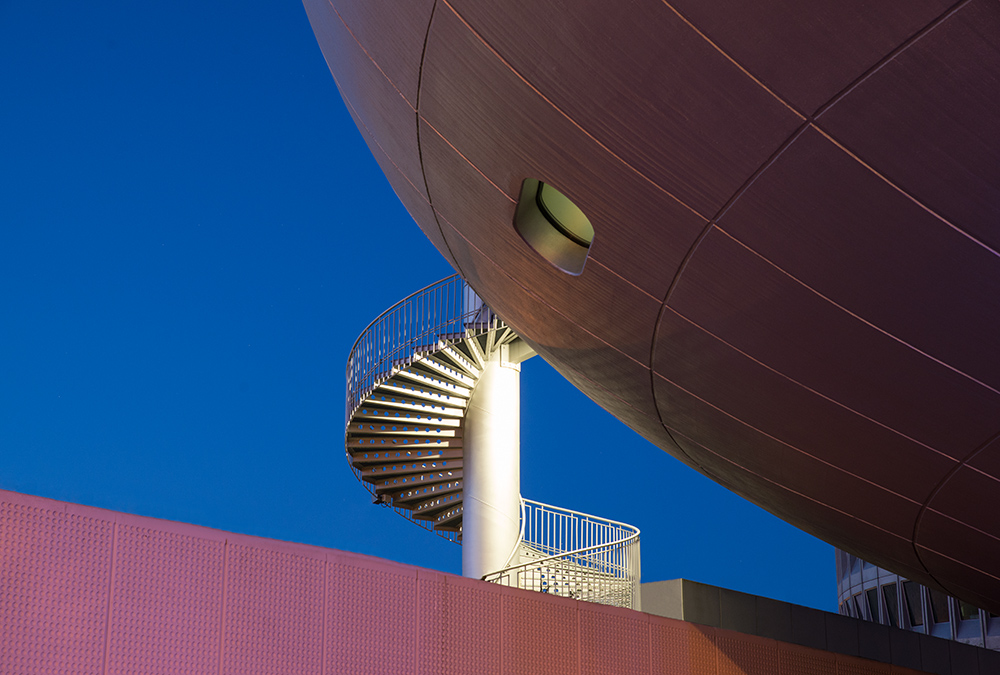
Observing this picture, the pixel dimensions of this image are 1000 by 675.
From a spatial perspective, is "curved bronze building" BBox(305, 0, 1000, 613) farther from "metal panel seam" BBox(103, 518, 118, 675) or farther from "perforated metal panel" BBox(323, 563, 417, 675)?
"metal panel seam" BBox(103, 518, 118, 675)

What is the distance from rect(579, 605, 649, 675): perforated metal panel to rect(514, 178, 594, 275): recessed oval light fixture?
399 cm

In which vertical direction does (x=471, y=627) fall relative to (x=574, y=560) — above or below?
below

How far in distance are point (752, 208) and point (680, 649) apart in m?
6.26

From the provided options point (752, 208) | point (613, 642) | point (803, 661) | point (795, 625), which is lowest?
point (803, 661)

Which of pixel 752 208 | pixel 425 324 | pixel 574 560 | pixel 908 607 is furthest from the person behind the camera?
pixel 908 607

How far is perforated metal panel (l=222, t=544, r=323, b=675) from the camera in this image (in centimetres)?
819

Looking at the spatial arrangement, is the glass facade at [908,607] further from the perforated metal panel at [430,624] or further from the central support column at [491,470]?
the perforated metal panel at [430,624]

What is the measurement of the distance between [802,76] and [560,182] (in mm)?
1889

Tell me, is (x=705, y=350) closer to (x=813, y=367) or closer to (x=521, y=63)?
(x=813, y=367)

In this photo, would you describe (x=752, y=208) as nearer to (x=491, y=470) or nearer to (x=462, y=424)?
(x=491, y=470)

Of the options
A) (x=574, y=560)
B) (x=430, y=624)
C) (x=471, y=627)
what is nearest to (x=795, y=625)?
(x=574, y=560)

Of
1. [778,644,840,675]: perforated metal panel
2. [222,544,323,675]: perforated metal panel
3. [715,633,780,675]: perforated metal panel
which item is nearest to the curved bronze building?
[715,633,780,675]: perforated metal panel

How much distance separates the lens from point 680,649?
11.3 m

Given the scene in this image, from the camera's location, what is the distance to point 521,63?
6.58 m
